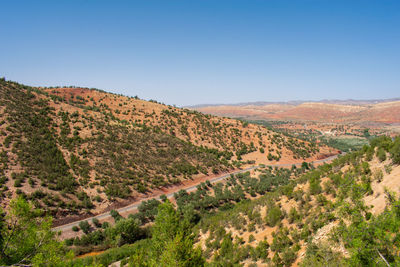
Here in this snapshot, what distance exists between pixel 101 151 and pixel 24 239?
104ft

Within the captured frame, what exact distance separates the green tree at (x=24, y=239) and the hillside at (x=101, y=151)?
19.4m

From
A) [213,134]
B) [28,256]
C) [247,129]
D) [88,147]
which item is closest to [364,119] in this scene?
[247,129]

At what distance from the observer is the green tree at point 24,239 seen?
9.52 metres

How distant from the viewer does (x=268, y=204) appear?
21094mm

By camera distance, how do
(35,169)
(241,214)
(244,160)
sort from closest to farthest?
(241,214) → (35,169) → (244,160)

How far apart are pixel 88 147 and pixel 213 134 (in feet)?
124

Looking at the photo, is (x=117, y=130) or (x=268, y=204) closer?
(x=268, y=204)

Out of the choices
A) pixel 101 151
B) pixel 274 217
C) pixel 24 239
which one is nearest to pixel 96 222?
pixel 101 151

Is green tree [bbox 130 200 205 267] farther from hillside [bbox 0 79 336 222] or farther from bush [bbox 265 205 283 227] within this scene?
hillside [bbox 0 79 336 222]

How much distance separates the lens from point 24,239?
33.2 ft

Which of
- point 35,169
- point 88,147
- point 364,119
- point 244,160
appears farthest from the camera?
point 364,119

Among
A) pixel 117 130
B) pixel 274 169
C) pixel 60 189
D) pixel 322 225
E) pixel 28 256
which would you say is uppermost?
pixel 117 130

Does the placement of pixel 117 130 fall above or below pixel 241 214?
above

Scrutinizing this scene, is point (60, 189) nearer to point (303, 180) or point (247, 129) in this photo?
point (303, 180)
